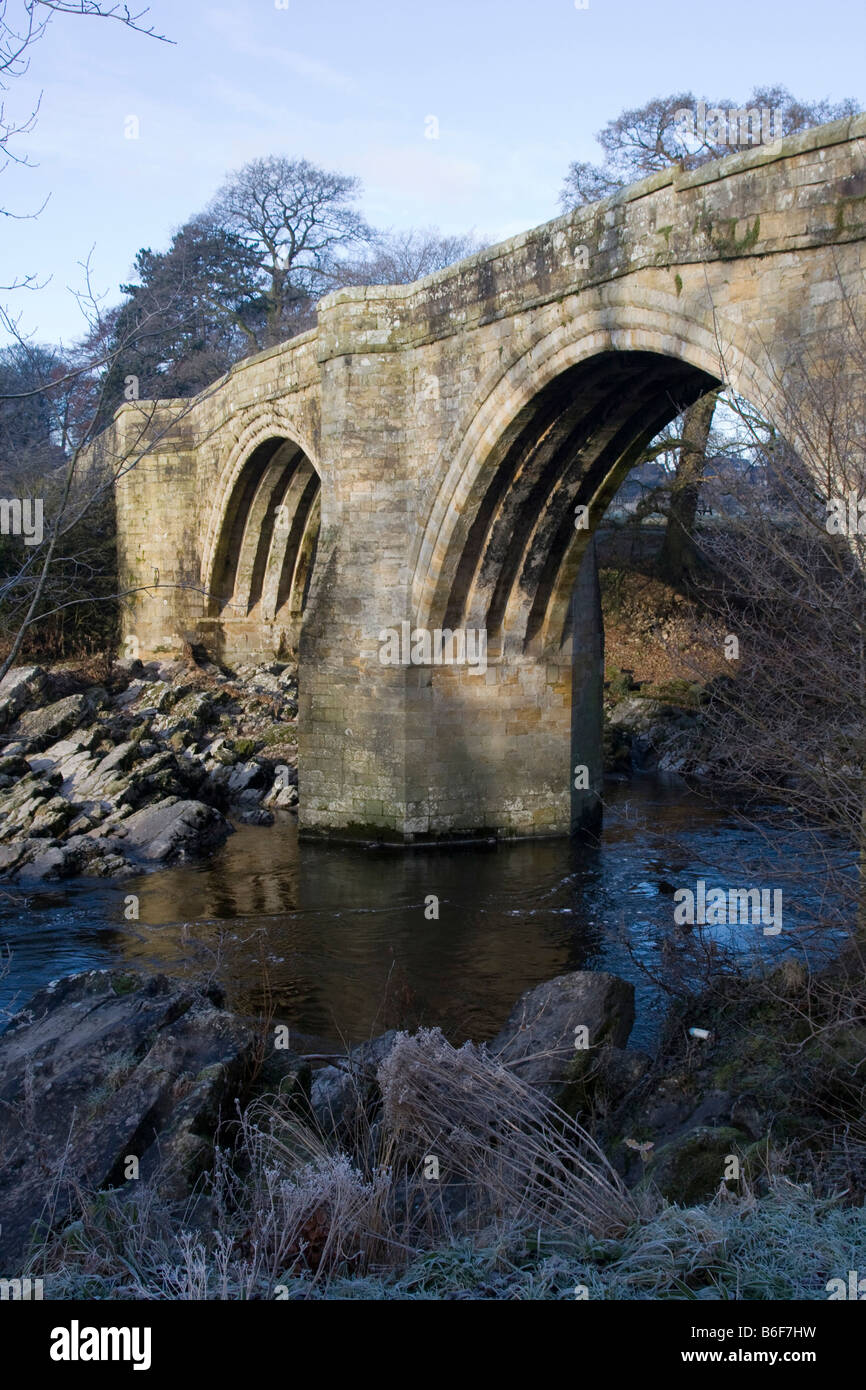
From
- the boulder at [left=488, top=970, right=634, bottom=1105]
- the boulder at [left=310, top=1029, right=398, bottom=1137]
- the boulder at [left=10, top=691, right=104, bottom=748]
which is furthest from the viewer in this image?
the boulder at [left=10, top=691, right=104, bottom=748]

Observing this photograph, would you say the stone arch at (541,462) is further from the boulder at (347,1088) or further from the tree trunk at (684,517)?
the tree trunk at (684,517)

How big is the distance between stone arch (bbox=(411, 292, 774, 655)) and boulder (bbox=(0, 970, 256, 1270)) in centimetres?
594

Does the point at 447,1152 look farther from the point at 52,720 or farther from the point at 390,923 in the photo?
the point at 52,720

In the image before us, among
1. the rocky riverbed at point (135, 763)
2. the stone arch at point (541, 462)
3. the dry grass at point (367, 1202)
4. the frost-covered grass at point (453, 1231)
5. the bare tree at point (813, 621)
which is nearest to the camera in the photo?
the frost-covered grass at point (453, 1231)

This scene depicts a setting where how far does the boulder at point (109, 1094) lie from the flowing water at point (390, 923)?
5.14 feet

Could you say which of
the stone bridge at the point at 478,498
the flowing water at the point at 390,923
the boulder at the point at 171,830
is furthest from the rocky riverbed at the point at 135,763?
the stone bridge at the point at 478,498

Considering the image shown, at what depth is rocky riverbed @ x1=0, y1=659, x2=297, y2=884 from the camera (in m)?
12.3

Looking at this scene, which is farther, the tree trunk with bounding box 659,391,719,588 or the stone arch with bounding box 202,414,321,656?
the tree trunk with bounding box 659,391,719,588

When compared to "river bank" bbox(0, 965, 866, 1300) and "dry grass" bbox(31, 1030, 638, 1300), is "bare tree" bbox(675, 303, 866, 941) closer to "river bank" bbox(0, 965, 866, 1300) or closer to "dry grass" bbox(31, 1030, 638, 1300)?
"river bank" bbox(0, 965, 866, 1300)

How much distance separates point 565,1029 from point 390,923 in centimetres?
468

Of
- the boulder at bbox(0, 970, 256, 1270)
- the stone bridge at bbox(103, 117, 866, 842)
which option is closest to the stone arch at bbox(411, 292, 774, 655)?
the stone bridge at bbox(103, 117, 866, 842)

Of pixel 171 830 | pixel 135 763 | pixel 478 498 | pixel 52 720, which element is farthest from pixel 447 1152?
pixel 52 720

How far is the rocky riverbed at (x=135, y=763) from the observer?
12273 millimetres

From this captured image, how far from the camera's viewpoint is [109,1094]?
191 inches
